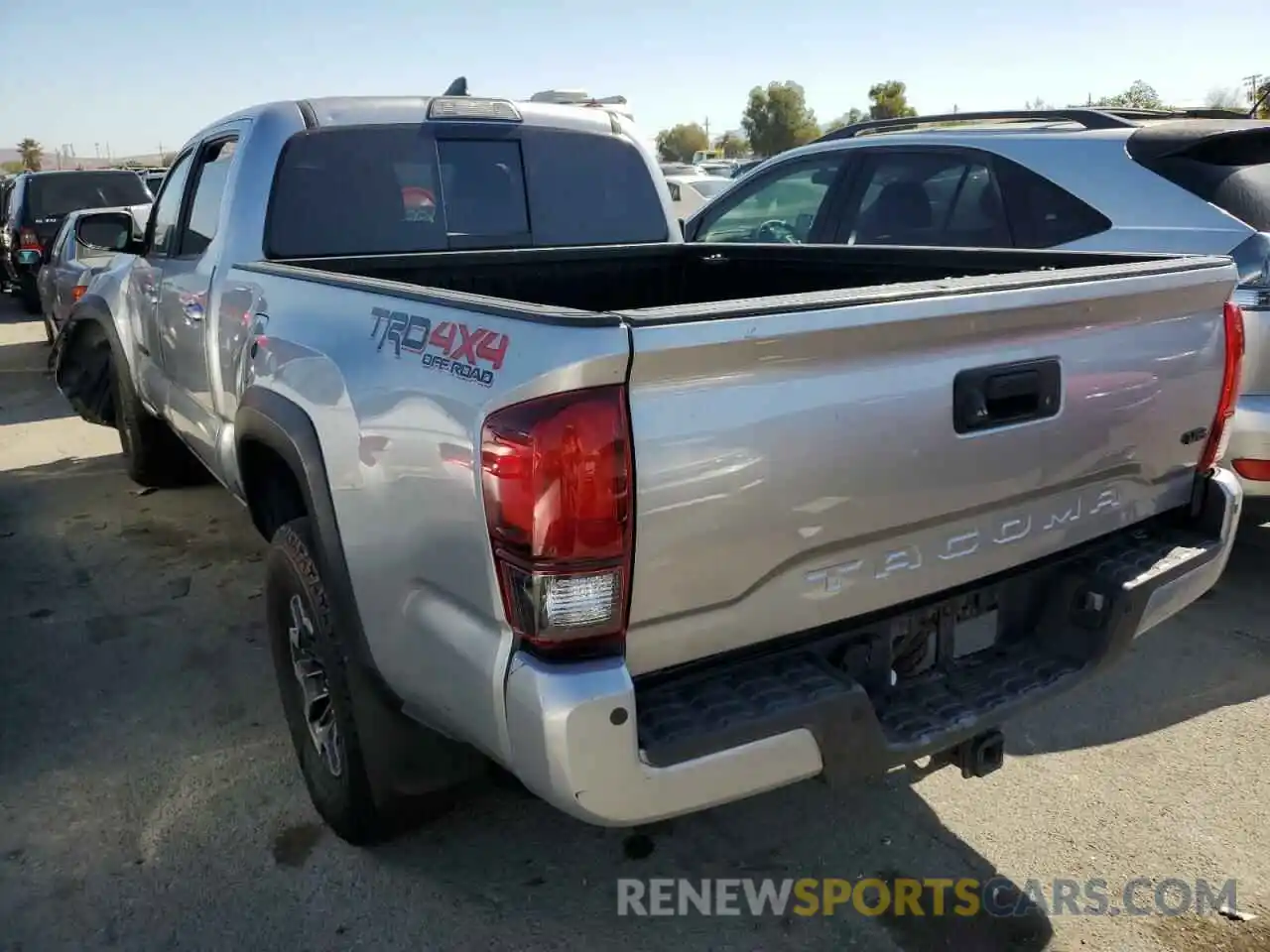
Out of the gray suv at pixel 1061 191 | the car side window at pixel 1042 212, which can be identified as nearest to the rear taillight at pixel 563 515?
the gray suv at pixel 1061 191

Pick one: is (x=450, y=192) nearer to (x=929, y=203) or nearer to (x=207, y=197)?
(x=207, y=197)

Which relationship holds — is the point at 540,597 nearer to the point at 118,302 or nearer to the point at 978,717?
the point at 978,717

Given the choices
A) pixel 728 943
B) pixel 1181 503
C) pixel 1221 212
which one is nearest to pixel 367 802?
pixel 728 943

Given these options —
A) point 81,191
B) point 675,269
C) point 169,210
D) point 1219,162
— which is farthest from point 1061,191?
point 81,191

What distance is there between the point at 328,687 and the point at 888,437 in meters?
1.47

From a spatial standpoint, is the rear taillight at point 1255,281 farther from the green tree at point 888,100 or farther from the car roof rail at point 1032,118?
the green tree at point 888,100

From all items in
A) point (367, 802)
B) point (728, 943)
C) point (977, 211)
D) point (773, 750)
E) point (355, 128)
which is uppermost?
point (355, 128)

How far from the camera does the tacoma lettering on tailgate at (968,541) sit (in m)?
2.18

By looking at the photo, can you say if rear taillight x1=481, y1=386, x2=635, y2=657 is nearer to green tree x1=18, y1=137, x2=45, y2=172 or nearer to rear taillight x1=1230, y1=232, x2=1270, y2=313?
rear taillight x1=1230, y1=232, x2=1270, y2=313

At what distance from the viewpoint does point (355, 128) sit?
3.89m

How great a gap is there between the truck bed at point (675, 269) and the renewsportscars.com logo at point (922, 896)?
1.62 metres

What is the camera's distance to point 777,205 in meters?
6.19

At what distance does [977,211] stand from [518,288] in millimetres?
2476

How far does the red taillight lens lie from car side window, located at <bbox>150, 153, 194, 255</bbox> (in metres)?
4.11
